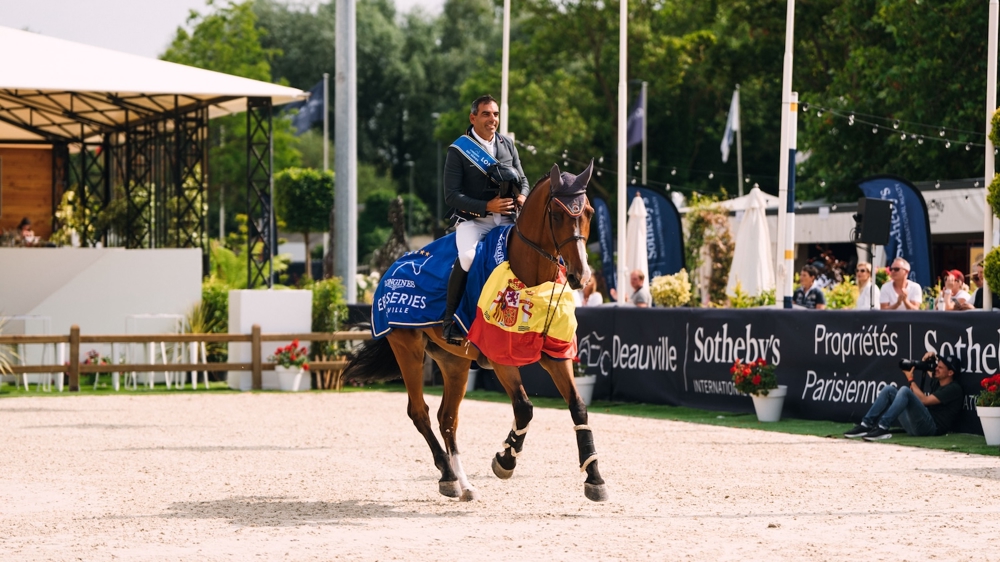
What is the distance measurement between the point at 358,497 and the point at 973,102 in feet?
77.4

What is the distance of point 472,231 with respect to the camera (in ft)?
31.5

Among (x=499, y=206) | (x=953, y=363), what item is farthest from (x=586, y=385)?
(x=499, y=206)

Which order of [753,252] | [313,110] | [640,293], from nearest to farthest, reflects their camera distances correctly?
1. [640,293]
2. [753,252]
3. [313,110]

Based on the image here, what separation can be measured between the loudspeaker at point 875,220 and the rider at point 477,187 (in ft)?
26.1

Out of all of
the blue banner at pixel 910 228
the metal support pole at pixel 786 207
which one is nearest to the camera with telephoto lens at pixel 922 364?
the metal support pole at pixel 786 207

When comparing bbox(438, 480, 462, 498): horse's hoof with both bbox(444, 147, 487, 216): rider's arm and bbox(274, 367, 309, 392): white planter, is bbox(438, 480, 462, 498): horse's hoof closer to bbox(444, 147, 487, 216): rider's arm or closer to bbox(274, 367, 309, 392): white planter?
bbox(444, 147, 487, 216): rider's arm

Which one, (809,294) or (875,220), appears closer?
(875,220)

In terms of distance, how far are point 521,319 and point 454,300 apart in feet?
2.99

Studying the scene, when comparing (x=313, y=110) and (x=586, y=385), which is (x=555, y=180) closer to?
(x=586, y=385)

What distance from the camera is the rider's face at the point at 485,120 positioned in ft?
31.3

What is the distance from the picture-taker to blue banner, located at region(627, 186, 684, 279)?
2628cm

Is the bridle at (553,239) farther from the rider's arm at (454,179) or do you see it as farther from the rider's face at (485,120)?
the rider's face at (485,120)

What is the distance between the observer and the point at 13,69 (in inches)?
805

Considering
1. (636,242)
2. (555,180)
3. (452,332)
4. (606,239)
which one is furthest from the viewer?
(606,239)
